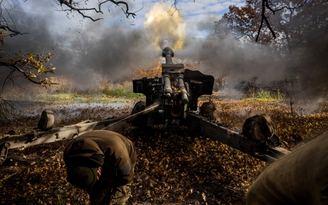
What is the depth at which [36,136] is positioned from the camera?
→ 4922 millimetres

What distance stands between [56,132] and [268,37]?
607 inches

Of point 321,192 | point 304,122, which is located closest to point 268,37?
point 304,122

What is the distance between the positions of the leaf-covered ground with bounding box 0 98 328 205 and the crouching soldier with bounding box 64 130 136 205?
103 cm

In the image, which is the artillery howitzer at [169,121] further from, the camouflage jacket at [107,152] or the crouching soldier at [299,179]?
the crouching soldier at [299,179]

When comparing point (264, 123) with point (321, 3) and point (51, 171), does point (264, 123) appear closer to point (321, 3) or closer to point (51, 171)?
point (51, 171)

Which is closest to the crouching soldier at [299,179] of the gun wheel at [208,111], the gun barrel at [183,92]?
the gun barrel at [183,92]

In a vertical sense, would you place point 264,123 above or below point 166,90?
below

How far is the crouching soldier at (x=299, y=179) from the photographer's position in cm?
92

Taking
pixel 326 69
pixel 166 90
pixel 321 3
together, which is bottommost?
pixel 166 90

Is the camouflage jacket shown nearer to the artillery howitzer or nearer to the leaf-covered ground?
the leaf-covered ground

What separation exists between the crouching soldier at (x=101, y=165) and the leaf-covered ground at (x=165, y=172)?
3.37ft

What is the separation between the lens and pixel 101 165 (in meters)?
2.94

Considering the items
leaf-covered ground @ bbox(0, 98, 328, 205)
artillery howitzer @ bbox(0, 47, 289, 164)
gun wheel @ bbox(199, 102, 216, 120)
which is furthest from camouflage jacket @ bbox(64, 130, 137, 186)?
gun wheel @ bbox(199, 102, 216, 120)

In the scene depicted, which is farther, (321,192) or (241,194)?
(241,194)
